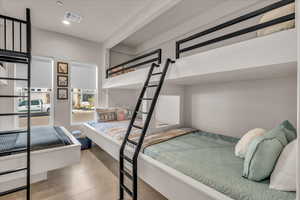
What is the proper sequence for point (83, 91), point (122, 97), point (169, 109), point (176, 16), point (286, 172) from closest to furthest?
point (286, 172)
point (176, 16)
point (169, 109)
point (83, 91)
point (122, 97)

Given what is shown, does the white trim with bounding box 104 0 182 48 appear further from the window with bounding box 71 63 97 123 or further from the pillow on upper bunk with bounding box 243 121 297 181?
the pillow on upper bunk with bounding box 243 121 297 181

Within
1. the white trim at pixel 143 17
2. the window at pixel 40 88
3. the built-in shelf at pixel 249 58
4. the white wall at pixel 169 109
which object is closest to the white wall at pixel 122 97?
the white wall at pixel 169 109

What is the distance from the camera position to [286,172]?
1.08 metres

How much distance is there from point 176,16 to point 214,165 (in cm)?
312

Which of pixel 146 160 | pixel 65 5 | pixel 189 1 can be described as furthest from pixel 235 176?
pixel 65 5

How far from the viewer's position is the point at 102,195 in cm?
204

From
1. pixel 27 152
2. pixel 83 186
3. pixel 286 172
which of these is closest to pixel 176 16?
pixel 286 172

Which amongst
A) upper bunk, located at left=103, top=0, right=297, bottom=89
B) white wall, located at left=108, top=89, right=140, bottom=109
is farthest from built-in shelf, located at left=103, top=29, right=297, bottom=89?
white wall, located at left=108, top=89, right=140, bottom=109

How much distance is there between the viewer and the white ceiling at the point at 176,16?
284 centimetres

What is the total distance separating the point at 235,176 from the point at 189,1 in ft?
9.81

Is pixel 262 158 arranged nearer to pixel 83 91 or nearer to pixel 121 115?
pixel 121 115

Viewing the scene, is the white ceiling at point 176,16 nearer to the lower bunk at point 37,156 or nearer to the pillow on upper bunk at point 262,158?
the pillow on upper bunk at point 262,158

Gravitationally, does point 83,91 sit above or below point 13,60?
below

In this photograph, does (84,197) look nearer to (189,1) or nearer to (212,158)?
(212,158)
